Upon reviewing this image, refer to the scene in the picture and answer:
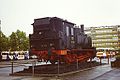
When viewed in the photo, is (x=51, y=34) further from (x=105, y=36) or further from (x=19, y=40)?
(x=105, y=36)

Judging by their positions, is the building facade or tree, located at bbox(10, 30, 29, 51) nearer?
tree, located at bbox(10, 30, 29, 51)

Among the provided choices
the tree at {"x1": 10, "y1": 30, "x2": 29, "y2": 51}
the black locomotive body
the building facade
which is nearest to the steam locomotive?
the black locomotive body

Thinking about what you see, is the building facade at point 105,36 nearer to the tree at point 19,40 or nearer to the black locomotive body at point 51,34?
the tree at point 19,40

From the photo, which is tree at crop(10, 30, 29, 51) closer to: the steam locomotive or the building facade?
the steam locomotive

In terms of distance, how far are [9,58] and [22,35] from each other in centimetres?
3448

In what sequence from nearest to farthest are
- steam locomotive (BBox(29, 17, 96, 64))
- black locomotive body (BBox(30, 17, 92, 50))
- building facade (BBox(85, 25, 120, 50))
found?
1. steam locomotive (BBox(29, 17, 96, 64))
2. black locomotive body (BBox(30, 17, 92, 50))
3. building facade (BBox(85, 25, 120, 50))

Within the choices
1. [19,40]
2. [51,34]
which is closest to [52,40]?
[51,34]

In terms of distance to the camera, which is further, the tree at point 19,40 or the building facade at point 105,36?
the building facade at point 105,36

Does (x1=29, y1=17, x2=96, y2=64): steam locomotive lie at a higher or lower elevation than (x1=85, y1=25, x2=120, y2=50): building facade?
lower

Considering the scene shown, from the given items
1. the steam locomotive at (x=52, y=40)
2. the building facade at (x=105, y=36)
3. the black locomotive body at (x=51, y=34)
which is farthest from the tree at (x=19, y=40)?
the building facade at (x=105, y=36)

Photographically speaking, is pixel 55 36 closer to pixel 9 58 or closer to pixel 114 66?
pixel 114 66

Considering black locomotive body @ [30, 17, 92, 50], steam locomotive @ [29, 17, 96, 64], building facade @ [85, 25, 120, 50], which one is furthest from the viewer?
building facade @ [85, 25, 120, 50]

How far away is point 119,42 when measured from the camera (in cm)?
14238

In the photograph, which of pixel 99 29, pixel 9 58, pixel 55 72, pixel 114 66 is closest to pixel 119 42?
pixel 99 29
